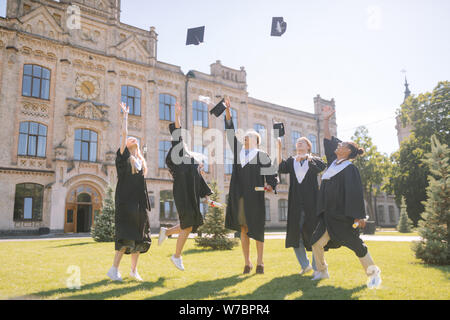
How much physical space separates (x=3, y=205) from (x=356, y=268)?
70.2ft

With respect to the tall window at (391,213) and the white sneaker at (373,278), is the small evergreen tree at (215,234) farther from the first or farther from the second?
the tall window at (391,213)

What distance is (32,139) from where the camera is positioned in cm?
2209

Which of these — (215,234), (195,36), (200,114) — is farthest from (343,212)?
(200,114)

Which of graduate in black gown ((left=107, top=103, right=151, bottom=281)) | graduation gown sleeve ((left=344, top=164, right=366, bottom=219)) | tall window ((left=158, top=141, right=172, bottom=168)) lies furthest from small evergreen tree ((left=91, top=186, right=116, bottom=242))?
tall window ((left=158, top=141, right=172, bottom=168))

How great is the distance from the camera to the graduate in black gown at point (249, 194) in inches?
231

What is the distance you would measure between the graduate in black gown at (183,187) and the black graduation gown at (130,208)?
2.13 feet

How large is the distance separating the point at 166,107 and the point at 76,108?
746cm

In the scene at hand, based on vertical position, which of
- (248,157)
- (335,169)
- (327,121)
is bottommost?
(335,169)

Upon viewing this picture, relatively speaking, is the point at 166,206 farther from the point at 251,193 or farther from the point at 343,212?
the point at 343,212

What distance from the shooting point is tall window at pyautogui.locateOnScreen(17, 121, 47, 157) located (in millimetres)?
21766

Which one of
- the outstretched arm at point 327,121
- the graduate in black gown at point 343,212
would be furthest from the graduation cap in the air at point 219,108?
the graduate in black gown at point 343,212

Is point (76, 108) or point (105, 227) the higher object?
point (76, 108)

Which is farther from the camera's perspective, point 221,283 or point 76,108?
point 76,108
